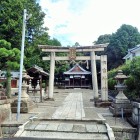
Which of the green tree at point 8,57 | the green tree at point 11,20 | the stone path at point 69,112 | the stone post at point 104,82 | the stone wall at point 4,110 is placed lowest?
the stone path at point 69,112

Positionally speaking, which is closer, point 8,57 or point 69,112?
point 69,112

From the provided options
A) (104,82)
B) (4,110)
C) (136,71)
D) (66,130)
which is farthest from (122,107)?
(104,82)

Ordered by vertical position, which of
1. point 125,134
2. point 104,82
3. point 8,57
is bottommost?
point 125,134

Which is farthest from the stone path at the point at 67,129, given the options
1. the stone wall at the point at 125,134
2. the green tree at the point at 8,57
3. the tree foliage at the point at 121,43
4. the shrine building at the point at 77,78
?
the shrine building at the point at 77,78

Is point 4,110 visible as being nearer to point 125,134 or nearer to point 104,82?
point 125,134

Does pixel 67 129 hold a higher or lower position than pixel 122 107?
lower

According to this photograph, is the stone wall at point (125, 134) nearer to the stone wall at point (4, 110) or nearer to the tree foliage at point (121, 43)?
the stone wall at point (4, 110)

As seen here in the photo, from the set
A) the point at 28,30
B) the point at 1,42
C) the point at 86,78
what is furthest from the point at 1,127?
the point at 86,78

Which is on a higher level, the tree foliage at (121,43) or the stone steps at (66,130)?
the tree foliage at (121,43)

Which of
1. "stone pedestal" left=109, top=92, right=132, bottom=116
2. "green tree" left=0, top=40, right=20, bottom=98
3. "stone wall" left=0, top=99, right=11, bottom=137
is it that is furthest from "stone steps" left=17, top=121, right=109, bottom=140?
"green tree" left=0, top=40, right=20, bottom=98

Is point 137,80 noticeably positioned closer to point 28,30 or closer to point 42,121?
point 42,121

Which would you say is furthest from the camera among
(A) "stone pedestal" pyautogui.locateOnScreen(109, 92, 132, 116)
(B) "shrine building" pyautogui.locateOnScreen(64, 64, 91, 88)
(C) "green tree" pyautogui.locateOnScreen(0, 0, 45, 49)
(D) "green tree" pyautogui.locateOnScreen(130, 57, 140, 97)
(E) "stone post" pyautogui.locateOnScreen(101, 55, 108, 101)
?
(B) "shrine building" pyautogui.locateOnScreen(64, 64, 91, 88)

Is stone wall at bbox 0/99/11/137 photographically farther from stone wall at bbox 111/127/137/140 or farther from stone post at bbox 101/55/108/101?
stone post at bbox 101/55/108/101

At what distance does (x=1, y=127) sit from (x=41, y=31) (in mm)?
20021
